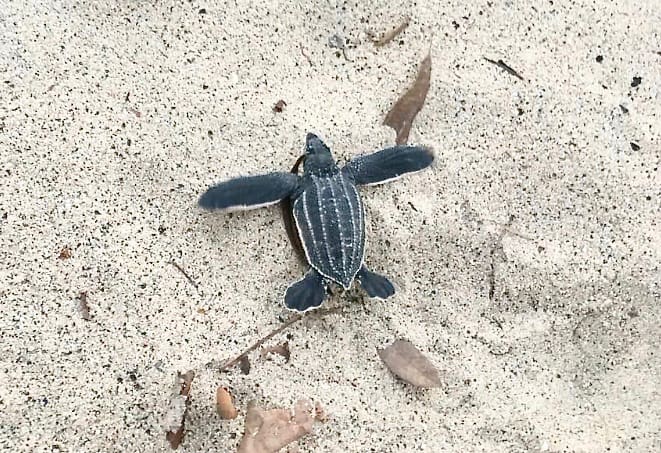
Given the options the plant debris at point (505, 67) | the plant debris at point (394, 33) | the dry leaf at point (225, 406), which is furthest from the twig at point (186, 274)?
the plant debris at point (505, 67)

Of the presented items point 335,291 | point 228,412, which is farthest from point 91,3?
point 228,412

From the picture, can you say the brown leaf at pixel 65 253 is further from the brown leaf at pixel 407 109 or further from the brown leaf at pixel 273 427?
the brown leaf at pixel 407 109

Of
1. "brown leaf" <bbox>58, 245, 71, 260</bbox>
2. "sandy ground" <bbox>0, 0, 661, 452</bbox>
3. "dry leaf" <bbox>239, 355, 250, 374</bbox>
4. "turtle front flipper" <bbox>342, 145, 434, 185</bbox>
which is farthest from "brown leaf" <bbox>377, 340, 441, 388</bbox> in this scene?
"brown leaf" <bbox>58, 245, 71, 260</bbox>

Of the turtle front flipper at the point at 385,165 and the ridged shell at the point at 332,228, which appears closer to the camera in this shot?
the ridged shell at the point at 332,228

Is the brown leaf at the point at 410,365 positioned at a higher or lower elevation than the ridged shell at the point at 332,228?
lower

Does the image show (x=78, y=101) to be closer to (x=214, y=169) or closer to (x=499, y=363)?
(x=214, y=169)

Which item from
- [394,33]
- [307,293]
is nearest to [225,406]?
[307,293]

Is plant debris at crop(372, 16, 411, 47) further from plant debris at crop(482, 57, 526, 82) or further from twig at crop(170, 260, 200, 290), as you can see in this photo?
twig at crop(170, 260, 200, 290)
